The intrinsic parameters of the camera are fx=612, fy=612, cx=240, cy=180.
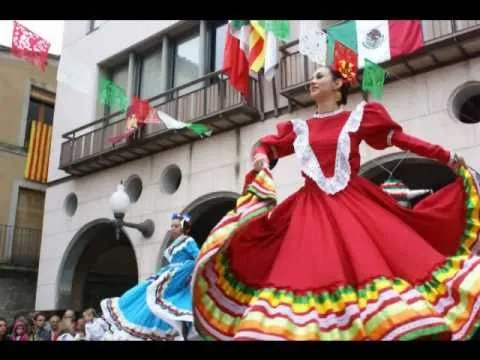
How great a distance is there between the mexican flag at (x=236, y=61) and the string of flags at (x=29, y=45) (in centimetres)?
317

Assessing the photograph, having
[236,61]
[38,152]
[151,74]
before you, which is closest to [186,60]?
[151,74]

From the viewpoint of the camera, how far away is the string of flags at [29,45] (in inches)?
411

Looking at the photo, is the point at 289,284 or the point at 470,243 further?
the point at 470,243

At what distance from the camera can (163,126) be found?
1209 centimetres

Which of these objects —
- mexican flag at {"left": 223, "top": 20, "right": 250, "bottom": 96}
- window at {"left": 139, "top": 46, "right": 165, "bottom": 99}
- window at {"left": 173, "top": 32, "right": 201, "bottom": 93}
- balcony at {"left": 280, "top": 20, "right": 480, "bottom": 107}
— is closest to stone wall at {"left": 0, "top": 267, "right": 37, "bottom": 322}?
window at {"left": 139, "top": 46, "right": 165, "bottom": 99}

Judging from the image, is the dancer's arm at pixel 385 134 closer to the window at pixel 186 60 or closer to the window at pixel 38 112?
the window at pixel 186 60

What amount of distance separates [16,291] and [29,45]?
906cm

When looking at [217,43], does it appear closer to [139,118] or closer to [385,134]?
[139,118]

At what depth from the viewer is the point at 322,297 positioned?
2.70m

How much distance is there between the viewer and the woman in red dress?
2604 mm

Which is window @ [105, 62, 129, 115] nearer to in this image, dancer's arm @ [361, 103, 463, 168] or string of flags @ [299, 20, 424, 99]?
string of flags @ [299, 20, 424, 99]
